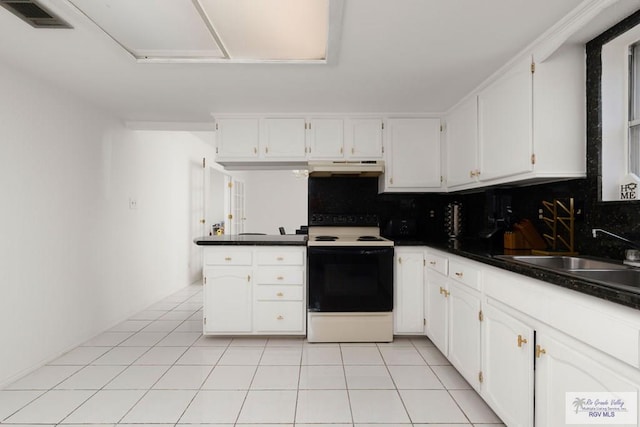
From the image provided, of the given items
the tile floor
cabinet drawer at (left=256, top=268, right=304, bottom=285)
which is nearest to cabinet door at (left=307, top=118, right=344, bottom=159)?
cabinet drawer at (left=256, top=268, right=304, bottom=285)

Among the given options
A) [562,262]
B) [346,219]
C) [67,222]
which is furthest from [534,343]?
[67,222]

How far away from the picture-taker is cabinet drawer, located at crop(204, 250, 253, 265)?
10.3 feet

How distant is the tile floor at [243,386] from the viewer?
194 cm

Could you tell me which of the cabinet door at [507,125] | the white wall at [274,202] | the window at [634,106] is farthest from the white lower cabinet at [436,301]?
the white wall at [274,202]

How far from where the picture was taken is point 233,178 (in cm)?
706

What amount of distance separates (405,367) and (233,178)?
5379 millimetres

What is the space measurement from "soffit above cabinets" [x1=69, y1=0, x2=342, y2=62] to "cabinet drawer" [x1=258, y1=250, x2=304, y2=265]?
160 centimetres

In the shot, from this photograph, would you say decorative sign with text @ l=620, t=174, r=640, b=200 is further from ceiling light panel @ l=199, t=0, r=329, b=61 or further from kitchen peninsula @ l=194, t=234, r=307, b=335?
kitchen peninsula @ l=194, t=234, r=307, b=335

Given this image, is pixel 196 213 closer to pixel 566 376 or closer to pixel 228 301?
pixel 228 301

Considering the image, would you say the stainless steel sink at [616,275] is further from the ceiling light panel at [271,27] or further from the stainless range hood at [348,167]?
the stainless range hood at [348,167]

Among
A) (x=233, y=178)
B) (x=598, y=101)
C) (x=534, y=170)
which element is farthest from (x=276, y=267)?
(x=233, y=178)

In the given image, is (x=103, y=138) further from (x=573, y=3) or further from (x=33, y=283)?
(x=573, y=3)

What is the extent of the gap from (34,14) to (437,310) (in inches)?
121

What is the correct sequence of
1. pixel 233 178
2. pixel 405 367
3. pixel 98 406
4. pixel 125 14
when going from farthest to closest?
pixel 233 178 < pixel 405 367 < pixel 98 406 < pixel 125 14
